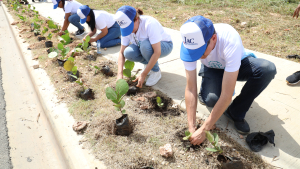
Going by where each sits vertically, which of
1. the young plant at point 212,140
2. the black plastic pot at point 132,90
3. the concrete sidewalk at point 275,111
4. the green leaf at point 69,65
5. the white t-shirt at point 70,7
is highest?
the white t-shirt at point 70,7

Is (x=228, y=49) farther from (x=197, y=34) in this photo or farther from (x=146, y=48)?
(x=146, y=48)

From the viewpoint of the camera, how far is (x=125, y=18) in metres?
2.22

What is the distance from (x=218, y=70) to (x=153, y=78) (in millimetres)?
919

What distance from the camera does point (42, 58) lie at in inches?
149

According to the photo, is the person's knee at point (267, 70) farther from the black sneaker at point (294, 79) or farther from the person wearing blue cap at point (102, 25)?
the person wearing blue cap at point (102, 25)

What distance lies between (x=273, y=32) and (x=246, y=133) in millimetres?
3423

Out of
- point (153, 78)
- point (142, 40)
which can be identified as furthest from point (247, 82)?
point (142, 40)

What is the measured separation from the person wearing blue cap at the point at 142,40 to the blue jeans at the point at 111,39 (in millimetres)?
1515

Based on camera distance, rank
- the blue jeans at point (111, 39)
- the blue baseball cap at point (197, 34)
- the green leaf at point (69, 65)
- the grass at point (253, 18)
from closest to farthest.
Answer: the blue baseball cap at point (197, 34)
the green leaf at point (69, 65)
the grass at point (253, 18)
the blue jeans at point (111, 39)

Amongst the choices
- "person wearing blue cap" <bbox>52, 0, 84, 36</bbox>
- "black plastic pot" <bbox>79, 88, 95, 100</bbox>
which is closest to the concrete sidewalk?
"black plastic pot" <bbox>79, 88, 95, 100</bbox>

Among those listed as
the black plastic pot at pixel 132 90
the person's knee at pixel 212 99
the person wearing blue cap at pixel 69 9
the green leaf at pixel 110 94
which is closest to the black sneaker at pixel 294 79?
the person's knee at pixel 212 99

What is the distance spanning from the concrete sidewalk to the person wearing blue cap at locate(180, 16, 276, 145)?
0.22 metres

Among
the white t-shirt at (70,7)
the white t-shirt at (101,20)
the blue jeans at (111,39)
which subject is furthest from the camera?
the white t-shirt at (70,7)

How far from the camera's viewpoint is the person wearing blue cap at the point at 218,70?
1442mm
